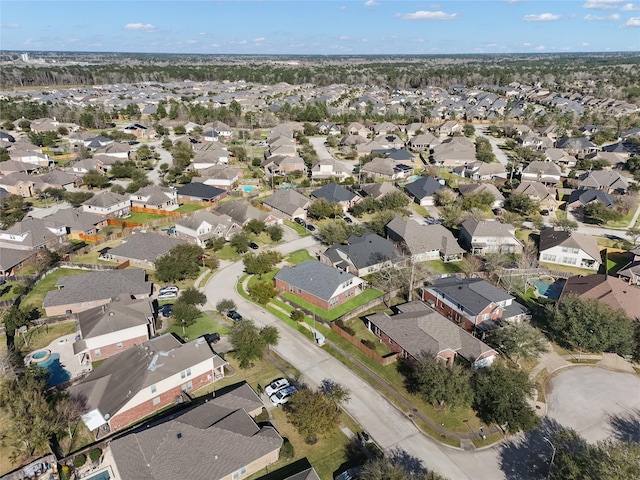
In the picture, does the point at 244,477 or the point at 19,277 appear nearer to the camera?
the point at 244,477

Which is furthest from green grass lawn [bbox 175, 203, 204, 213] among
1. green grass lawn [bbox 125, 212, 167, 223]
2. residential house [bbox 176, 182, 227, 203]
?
green grass lawn [bbox 125, 212, 167, 223]

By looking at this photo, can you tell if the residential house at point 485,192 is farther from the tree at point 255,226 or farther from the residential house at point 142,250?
the residential house at point 142,250

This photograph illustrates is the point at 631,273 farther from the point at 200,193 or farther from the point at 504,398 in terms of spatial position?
the point at 200,193

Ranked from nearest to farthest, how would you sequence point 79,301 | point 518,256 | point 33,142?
1. point 79,301
2. point 518,256
3. point 33,142

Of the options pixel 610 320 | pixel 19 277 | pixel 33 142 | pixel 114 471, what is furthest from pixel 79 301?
Result: pixel 33 142

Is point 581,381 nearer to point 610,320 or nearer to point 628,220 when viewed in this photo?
point 610,320

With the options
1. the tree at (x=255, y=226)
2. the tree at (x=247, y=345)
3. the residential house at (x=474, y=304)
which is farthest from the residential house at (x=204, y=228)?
the residential house at (x=474, y=304)
